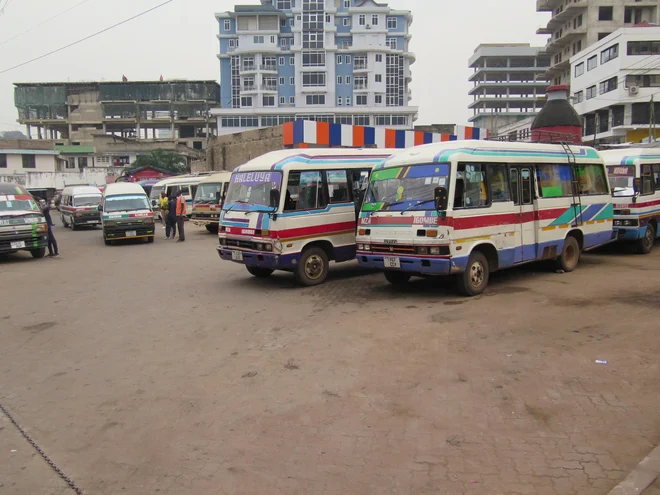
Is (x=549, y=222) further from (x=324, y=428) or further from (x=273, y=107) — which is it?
(x=273, y=107)

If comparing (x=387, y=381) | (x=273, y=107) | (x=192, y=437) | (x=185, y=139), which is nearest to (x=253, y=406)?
(x=192, y=437)

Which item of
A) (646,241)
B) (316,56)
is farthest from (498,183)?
(316,56)

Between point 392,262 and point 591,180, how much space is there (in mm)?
5546

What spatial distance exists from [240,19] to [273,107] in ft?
54.6

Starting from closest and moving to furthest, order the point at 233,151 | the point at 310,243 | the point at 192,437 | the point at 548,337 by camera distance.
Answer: the point at 192,437
the point at 548,337
the point at 310,243
the point at 233,151

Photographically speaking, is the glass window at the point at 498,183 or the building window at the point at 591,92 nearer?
the glass window at the point at 498,183

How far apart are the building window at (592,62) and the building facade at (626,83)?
0.31ft

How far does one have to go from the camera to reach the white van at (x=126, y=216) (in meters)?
18.8

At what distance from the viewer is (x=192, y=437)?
421cm

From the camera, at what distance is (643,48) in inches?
1909

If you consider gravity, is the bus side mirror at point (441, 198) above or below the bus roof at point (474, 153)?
below

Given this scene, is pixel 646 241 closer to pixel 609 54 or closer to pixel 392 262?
pixel 392 262

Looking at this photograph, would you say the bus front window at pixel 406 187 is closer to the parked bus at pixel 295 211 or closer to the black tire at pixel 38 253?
the parked bus at pixel 295 211

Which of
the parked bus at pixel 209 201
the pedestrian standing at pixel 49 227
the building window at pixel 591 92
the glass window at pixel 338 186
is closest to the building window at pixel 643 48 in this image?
the building window at pixel 591 92
